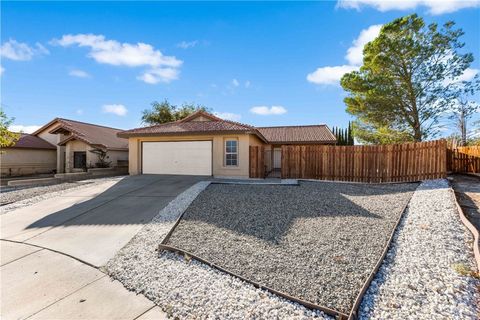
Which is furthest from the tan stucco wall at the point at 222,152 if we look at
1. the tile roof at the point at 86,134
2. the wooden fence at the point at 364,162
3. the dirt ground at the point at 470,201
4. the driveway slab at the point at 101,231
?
the dirt ground at the point at 470,201

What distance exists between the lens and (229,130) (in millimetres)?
12086

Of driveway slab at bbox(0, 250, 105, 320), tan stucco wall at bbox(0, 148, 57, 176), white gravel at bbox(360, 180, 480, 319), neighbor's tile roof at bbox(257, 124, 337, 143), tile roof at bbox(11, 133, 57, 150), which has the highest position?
neighbor's tile roof at bbox(257, 124, 337, 143)

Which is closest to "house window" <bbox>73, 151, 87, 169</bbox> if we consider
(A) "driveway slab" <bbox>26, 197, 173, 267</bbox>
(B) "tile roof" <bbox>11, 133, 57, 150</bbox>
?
(B) "tile roof" <bbox>11, 133, 57, 150</bbox>

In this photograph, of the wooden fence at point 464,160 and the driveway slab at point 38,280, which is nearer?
the driveway slab at point 38,280

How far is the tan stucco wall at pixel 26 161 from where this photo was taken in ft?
58.3

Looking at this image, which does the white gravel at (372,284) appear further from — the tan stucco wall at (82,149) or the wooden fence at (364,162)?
the tan stucco wall at (82,149)

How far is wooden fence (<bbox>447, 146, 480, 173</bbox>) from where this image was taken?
12102 millimetres

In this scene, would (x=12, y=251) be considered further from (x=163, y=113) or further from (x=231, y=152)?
(x=163, y=113)

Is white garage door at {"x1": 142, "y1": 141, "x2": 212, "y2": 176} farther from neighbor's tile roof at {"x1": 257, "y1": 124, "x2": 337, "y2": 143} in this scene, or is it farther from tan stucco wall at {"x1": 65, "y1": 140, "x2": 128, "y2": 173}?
neighbor's tile roof at {"x1": 257, "y1": 124, "x2": 337, "y2": 143}

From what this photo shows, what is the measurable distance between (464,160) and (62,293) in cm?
1799

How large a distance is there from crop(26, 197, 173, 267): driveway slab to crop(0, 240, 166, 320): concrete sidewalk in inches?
13.8

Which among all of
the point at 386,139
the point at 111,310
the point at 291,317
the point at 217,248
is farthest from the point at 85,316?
the point at 386,139

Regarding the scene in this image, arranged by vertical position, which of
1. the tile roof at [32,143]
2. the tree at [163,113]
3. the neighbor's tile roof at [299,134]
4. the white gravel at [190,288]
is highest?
the tree at [163,113]

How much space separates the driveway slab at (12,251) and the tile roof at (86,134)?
44.3 feet
